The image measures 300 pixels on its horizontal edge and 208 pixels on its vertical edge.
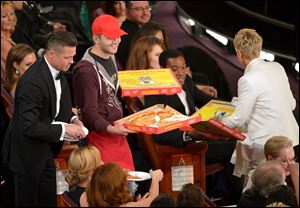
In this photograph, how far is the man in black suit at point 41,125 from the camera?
22.4 feet

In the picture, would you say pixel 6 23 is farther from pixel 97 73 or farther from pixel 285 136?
pixel 285 136

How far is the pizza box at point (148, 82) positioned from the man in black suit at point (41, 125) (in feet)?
1.60

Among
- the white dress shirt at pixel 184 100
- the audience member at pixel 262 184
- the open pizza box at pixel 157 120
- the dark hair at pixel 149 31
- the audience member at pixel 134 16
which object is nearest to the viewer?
the audience member at pixel 262 184

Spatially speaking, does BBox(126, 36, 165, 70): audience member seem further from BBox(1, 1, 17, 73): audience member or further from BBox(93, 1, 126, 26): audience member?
BBox(93, 1, 126, 26): audience member

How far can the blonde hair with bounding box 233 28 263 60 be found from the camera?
722 cm

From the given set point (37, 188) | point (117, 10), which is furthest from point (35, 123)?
point (117, 10)

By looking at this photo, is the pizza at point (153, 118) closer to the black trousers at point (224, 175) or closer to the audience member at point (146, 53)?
the audience member at point (146, 53)

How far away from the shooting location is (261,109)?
7359mm

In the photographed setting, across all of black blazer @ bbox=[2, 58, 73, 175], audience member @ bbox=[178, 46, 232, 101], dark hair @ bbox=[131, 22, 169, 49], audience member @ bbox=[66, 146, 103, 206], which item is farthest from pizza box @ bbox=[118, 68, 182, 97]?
audience member @ bbox=[178, 46, 232, 101]

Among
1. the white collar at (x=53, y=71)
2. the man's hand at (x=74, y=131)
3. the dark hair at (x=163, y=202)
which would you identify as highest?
the white collar at (x=53, y=71)

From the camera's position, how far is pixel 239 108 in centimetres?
730

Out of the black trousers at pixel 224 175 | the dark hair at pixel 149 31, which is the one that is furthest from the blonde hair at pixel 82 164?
the dark hair at pixel 149 31

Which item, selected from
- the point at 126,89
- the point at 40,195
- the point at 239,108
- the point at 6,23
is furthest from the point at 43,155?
the point at 6,23

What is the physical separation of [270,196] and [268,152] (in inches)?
42.8
